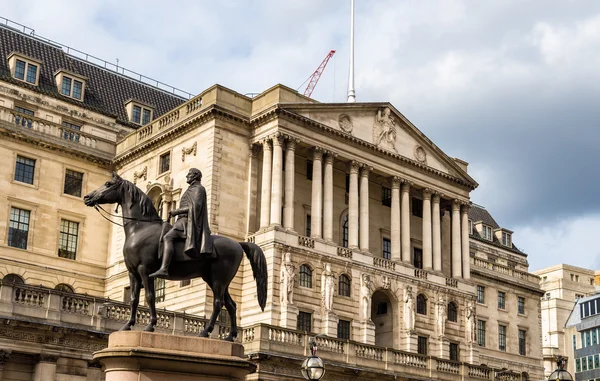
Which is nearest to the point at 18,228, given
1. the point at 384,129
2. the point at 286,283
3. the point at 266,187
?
the point at 266,187

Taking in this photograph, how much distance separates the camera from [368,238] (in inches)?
2255

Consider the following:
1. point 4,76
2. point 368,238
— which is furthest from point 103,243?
point 368,238

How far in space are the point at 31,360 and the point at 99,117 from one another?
1184 inches

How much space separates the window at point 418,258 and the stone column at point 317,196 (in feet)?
34.0

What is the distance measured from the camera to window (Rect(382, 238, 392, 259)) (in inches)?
2376

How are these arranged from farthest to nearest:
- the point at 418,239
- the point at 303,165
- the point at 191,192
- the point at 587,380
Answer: the point at 587,380, the point at 418,239, the point at 303,165, the point at 191,192

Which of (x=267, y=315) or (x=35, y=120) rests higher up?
(x=35, y=120)

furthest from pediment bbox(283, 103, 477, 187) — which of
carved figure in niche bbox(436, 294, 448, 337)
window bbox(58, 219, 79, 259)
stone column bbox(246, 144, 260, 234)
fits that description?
window bbox(58, 219, 79, 259)

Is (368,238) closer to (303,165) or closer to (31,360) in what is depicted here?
(303,165)

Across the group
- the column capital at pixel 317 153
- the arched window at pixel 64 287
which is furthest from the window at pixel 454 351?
the arched window at pixel 64 287

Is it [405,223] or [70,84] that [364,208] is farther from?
[70,84]

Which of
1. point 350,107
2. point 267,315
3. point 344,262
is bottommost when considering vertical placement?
point 267,315

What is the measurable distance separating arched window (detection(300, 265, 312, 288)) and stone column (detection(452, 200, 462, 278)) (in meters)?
14.5

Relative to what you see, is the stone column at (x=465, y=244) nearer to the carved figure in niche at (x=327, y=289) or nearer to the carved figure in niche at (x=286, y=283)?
the carved figure in niche at (x=327, y=289)
